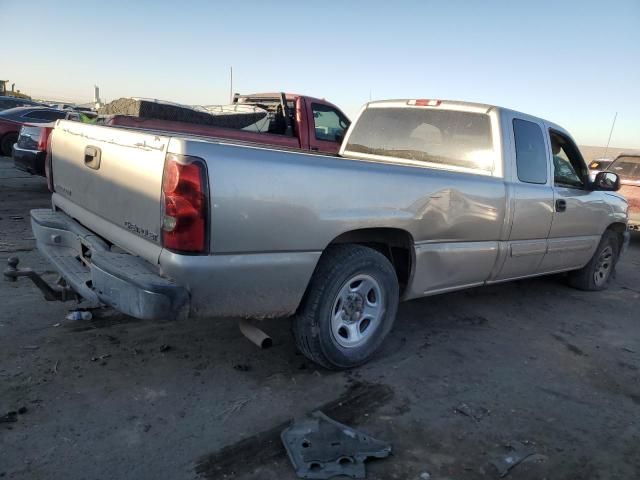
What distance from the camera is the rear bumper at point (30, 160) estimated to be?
8.85m

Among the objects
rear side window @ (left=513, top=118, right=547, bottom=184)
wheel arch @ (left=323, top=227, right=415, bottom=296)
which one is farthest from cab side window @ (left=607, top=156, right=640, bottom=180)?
wheel arch @ (left=323, top=227, right=415, bottom=296)

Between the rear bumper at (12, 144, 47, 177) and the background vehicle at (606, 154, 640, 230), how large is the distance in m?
10.6

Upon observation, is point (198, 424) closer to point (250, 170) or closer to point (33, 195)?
point (250, 170)

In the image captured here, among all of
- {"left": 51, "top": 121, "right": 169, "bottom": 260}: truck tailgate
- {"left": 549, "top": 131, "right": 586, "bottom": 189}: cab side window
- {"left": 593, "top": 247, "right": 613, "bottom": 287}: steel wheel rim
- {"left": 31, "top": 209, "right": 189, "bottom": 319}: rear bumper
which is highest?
{"left": 549, "top": 131, "right": 586, "bottom": 189}: cab side window

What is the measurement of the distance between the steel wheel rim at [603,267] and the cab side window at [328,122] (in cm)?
457

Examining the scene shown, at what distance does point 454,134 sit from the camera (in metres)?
4.51

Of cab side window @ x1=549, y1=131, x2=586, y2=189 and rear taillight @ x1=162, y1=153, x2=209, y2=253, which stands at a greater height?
cab side window @ x1=549, y1=131, x2=586, y2=189

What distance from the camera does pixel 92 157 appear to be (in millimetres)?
3246

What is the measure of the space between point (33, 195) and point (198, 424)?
8.51 metres

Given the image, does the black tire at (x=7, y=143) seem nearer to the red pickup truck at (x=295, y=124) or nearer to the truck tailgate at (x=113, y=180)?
the red pickup truck at (x=295, y=124)

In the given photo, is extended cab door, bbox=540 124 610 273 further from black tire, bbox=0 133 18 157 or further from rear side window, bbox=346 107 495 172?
black tire, bbox=0 133 18 157

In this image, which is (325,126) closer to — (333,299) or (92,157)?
(92,157)

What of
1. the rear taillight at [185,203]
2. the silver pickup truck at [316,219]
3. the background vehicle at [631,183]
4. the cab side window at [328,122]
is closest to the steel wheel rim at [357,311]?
the silver pickup truck at [316,219]

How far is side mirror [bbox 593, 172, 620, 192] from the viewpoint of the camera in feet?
17.1
